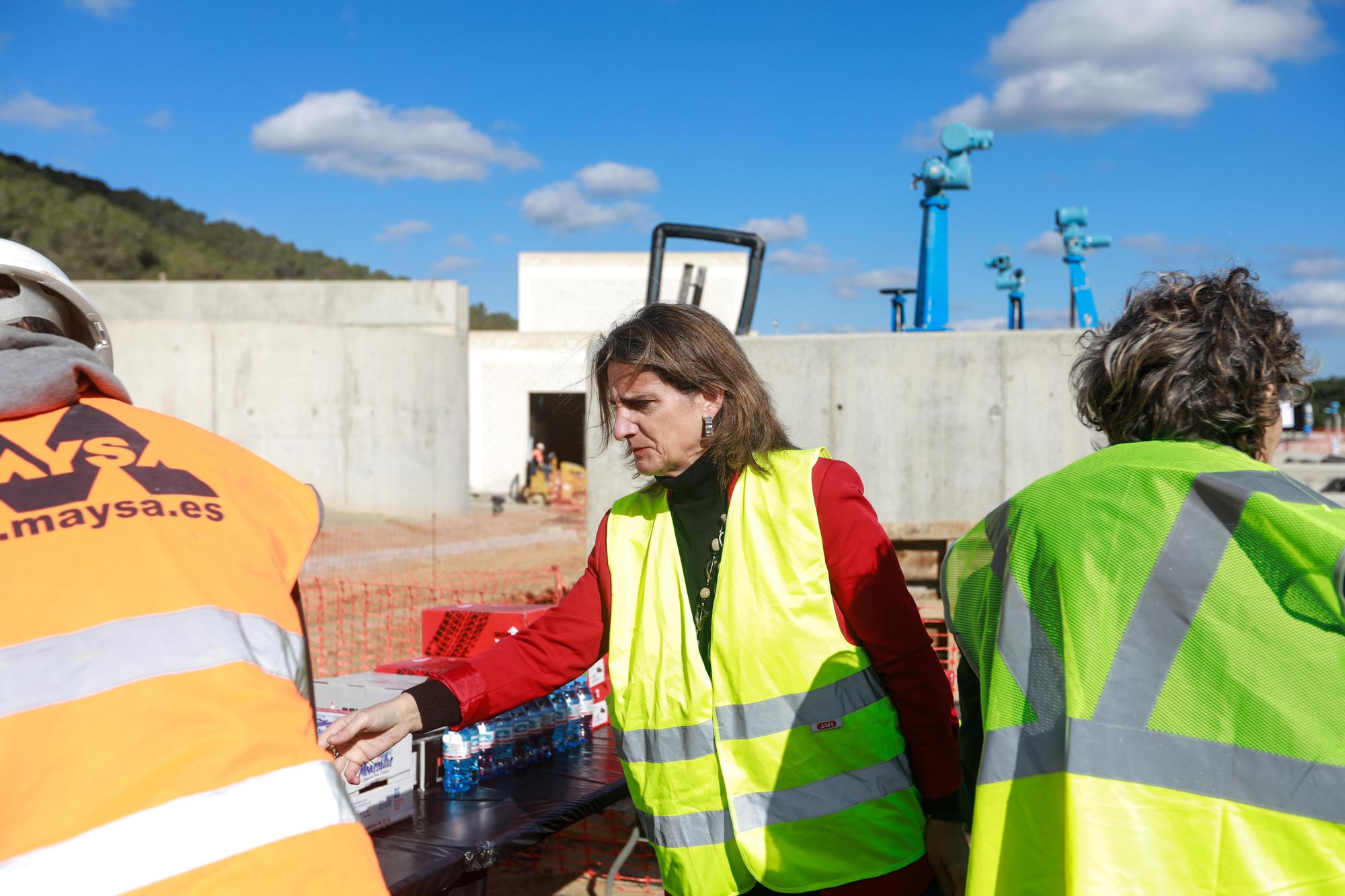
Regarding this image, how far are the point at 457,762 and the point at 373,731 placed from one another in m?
0.95

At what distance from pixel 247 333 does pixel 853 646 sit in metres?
20.8

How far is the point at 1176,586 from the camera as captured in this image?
1.20 m

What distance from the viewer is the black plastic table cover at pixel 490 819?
2422 mm

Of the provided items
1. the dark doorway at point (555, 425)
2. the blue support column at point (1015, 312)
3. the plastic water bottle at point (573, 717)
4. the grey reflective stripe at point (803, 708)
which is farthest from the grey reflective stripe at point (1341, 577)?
the dark doorway at point (555, 425)

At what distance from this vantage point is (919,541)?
7215 mm

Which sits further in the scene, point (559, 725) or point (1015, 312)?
point (1015, 312)

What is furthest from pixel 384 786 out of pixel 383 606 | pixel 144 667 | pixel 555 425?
A: pixel 555 425

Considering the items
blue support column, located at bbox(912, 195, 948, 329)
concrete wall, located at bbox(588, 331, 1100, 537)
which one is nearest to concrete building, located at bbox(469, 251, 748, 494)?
blue support column, located at bbox(912, 195, 948, 329)

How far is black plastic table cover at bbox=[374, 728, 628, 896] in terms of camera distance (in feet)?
7.95

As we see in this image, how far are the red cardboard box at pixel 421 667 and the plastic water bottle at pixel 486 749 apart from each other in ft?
0.97

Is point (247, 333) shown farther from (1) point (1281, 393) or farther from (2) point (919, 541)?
(1) point (1281, 393)

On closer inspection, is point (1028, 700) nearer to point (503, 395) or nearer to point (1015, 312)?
point (1015, 312)

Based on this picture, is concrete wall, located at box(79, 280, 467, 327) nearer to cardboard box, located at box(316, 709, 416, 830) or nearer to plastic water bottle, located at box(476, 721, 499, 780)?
plastic water bottle, located at box(476, 721, 499, 780)

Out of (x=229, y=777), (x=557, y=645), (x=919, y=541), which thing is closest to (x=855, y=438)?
(x=919, y=541)
